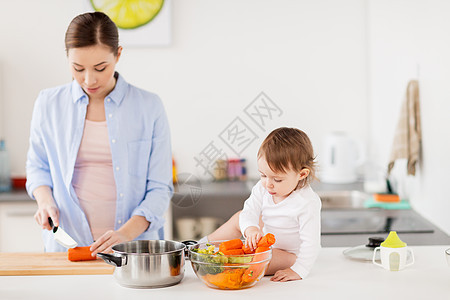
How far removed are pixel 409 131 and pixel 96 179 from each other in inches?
53.1

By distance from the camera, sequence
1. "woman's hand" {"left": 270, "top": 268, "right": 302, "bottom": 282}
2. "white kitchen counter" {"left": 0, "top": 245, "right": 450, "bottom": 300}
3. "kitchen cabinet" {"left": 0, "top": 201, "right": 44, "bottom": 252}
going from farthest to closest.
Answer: "kitchen cabinet" {"left": 0, "top": 201, "right": 44, "bottom": 252} → "woman's hand" {"left": 270, "top": 268, "right": 302, "bottom": 282} → "white kitchen counter" {"left": 0, "top": 245, "right": 450, "bottom": 300}

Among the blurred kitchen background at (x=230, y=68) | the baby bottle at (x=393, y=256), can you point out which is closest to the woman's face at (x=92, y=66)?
the baby bottle at (x=393, y=256)

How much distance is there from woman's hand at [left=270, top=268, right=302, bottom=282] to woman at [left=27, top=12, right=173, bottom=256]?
545 mm

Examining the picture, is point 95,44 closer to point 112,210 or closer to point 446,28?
point 112,210

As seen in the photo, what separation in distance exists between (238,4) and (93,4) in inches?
33.3

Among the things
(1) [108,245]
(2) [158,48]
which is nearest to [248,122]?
(2) [158,48]

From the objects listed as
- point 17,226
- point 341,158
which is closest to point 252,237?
point 17,226

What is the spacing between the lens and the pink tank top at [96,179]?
1.81 meters

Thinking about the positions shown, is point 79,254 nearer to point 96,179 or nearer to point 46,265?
point 46,265

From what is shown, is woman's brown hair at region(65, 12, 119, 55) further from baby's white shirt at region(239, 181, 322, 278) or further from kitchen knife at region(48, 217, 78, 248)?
baby's white shirt at region(239, 181, 322, 278)

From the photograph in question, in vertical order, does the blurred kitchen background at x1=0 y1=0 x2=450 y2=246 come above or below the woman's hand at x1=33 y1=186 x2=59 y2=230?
above

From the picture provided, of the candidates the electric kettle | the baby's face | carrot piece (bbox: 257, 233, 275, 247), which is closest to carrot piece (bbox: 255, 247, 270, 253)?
carrot piece (bbox: 257, 233, 275, 247)

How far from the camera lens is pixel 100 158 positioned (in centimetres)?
182

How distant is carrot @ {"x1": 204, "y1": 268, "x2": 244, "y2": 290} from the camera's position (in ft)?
4.12
